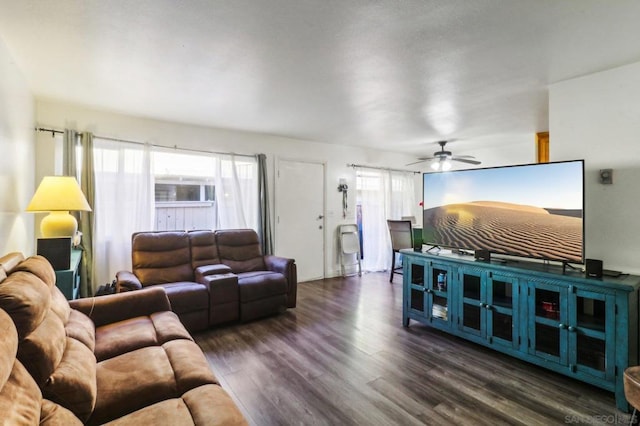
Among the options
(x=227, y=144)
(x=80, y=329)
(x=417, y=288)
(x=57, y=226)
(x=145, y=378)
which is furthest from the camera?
(x=227, y=144)

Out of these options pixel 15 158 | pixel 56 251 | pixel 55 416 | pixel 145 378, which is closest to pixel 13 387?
pixel 55 416

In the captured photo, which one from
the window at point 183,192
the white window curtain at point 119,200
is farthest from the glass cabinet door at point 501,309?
the white window curtain at point 119,200

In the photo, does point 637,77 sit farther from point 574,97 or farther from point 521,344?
point 521,344

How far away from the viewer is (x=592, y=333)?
2.09 meters

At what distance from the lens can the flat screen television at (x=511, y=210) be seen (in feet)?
7.73

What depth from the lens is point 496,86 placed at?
9.25 ft

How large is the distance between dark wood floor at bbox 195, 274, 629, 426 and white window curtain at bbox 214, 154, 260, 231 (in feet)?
5.24

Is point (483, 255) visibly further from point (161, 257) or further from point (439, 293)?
point (161, 257)

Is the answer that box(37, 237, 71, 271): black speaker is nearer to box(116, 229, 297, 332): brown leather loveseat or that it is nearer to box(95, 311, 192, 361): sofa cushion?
box(116, 229, 297, 332): brown leather loveseat

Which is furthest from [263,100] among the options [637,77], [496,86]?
[637,77]

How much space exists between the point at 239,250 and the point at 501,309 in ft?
9.71

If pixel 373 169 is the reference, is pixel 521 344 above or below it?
below

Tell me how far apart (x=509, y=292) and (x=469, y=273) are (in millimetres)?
333

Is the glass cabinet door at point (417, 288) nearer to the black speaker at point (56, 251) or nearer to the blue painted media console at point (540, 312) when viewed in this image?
the blue painted media console at point (540, 312)
